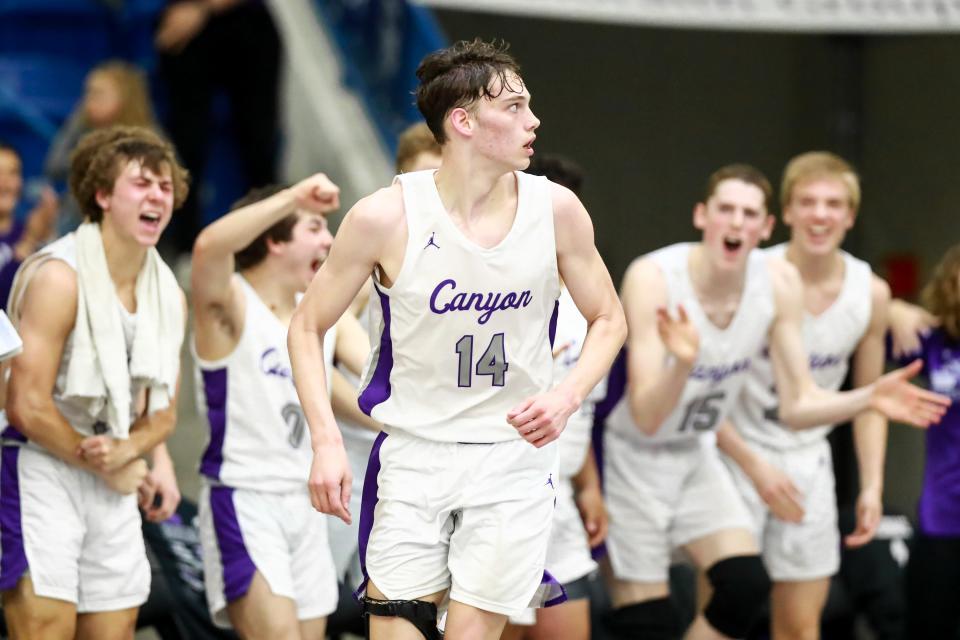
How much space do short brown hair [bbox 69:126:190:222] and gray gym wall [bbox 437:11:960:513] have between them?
652 centimetres

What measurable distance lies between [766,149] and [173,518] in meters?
7.11

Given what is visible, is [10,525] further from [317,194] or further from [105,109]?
[105,109]

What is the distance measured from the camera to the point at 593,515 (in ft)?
22.4

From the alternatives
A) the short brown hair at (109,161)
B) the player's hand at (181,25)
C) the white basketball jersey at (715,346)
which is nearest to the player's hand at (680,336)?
the white basketball jersey at (715,346)

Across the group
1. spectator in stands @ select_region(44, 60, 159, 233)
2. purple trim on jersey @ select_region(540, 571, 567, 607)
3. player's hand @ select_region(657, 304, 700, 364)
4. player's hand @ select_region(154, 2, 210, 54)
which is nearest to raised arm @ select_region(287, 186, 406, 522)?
purple trim on jersey @ select_region(540, 571, 567, 607)

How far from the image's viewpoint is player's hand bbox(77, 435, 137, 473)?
17.7 ft

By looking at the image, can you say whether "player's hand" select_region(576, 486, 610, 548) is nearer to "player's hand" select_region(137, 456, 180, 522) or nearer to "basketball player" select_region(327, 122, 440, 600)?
"basketball player" select_region(327, 122, 440, 600)

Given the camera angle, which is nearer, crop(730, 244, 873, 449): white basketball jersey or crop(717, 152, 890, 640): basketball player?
crop(717, 152, 890, 640): basketball player

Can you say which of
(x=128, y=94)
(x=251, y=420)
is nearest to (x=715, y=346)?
(x=251, y=420)

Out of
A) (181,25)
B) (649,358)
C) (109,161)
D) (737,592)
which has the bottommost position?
(737,592)

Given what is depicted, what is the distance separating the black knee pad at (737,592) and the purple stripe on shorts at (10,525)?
112 inches

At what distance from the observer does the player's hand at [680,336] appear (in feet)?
19.6

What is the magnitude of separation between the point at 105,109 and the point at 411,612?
4.70 m

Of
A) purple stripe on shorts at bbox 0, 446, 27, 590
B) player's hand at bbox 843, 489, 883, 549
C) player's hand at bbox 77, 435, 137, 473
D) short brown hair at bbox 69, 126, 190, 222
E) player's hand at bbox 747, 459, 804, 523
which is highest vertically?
short brown hair at bbox 69, 126, 190, 222
